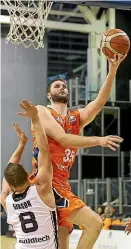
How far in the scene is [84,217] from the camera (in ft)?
12.4

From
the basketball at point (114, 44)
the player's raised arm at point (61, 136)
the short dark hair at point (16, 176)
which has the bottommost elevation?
the short dark hair at point (16, 176)

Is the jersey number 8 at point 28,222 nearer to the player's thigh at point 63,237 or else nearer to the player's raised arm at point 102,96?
the player's thigh at point 63,237

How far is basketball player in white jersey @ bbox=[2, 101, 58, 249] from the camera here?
3402 millimetres

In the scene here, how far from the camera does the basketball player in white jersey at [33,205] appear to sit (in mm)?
3402

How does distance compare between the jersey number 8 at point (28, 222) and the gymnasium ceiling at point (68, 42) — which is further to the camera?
the gymnasium ceiling at point (68, 42)

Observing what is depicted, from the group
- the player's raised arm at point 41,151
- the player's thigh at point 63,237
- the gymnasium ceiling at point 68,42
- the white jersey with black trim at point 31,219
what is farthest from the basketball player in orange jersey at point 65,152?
the gymnasium ceiling at point 68,42

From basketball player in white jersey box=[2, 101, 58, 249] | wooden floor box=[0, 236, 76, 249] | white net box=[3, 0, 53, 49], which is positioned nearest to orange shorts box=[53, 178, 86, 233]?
basketball player in white jersey box=[2, 101, 58, 249]

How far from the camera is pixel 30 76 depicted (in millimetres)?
12891

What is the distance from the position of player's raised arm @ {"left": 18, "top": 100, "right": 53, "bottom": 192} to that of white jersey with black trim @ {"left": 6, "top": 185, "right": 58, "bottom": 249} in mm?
89

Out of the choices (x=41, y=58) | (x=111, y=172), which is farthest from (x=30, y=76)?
(x=111, y=172)

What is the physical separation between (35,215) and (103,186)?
803 centimetres

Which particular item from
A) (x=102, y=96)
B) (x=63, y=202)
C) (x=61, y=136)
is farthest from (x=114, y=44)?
(x=63, y=202)

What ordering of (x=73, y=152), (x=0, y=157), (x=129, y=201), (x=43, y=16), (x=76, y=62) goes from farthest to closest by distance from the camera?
(x=76, y=62) < (x=0, y=157) < (x=129, y=201) < (x=43, y=16) < (x=73, y=152)

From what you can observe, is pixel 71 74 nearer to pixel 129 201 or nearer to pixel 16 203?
pixel 129 201
